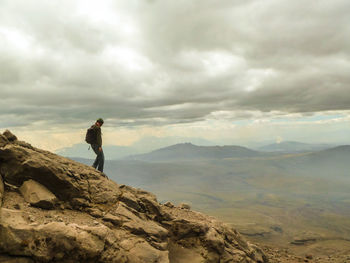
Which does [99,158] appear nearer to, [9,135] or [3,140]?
[9,135]

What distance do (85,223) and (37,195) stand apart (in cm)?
482

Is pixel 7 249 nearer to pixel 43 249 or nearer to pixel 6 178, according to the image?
pixel 43 249

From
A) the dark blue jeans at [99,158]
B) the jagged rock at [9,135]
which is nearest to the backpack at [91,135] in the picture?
the dark blue jeans at [99,158]

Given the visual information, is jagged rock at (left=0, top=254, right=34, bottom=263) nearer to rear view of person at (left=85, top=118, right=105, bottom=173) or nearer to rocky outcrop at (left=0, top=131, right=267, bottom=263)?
rocky outcrop at (left=0, top=131, right=267, bottom=263)

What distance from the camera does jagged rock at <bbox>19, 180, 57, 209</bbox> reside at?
21594 millimetres

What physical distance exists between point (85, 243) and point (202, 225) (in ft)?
51.0

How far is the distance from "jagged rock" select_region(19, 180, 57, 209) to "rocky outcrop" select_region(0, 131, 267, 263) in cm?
8

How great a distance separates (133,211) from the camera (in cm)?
2777

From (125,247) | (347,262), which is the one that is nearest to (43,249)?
(125,247)

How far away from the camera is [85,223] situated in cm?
2181

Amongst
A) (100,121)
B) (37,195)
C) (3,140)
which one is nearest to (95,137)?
(100,121)

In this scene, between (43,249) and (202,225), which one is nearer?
(43,249)

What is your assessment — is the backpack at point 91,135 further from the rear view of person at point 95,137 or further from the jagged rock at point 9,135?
the jagged rock at point 9,135

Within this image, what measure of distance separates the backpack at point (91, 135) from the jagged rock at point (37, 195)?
33.2ft
